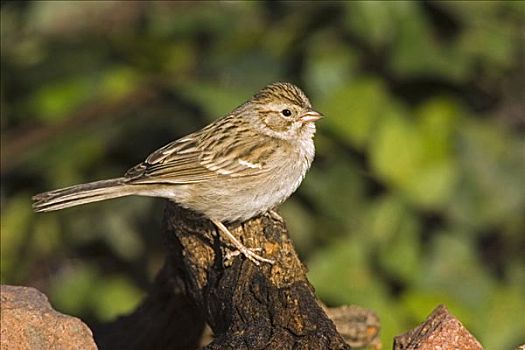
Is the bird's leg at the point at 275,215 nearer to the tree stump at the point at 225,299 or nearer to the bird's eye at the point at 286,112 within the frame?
the tree stump at the point at 225,299

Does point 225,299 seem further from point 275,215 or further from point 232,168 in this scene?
point 232,168

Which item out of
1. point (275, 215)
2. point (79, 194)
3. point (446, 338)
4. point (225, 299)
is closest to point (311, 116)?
point (275, 215)

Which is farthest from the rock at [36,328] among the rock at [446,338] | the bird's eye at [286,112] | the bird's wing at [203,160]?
the bird's eye at [286,112]

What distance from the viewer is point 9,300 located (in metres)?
3.87

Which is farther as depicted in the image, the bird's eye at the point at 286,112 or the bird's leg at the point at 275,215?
the bird's eye at the point at 286,112

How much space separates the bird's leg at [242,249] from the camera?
4203 millimetres

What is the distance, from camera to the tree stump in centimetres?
372

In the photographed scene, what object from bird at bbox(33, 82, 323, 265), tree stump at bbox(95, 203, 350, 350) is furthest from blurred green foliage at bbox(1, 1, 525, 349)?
tree stump at bbox(95, 203, 350, 350)

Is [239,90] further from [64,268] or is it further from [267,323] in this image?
[267,323]

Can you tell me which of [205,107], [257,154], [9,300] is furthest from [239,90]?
[9,300]

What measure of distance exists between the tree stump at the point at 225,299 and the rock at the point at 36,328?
0.40 meters

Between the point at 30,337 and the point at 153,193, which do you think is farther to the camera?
the point at 153,193

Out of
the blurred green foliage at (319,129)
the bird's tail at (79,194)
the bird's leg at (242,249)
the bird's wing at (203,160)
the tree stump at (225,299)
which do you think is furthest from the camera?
the blurred green foliage at (319,129)

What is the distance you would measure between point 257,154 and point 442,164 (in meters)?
2.11
